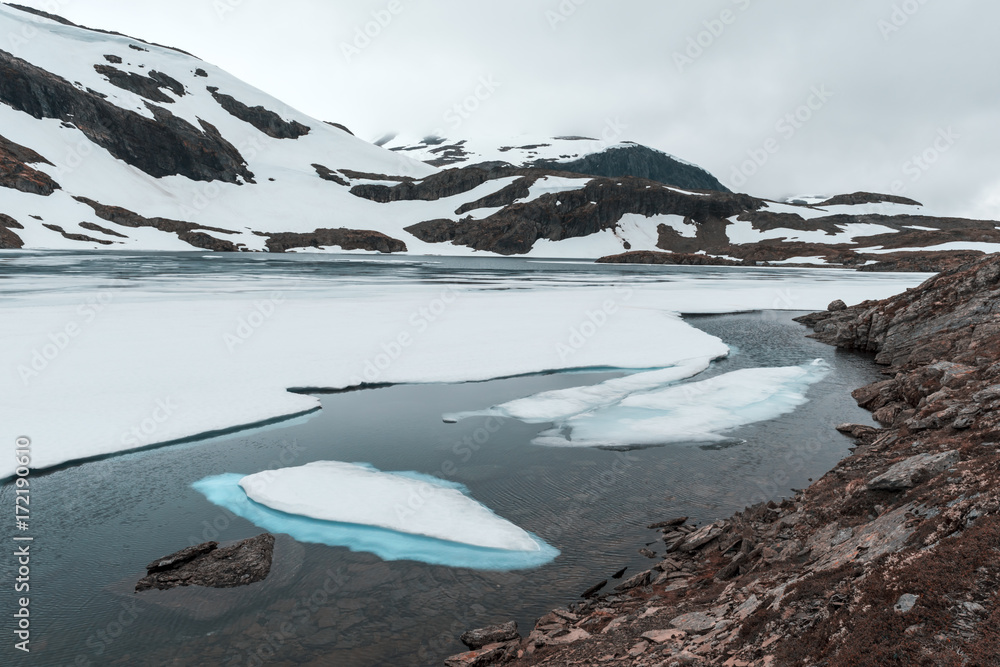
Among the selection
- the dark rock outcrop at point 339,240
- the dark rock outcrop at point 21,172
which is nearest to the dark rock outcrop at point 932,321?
the dark rock outcrop at point 339,240

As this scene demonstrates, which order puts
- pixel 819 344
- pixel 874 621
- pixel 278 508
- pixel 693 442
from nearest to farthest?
pixel 874 621, pixel 278 508, pixel 693 442, pixel 819 344

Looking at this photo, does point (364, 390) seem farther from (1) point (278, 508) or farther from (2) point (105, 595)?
(2) point (105, 595)

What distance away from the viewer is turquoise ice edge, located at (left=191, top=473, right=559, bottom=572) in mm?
8391

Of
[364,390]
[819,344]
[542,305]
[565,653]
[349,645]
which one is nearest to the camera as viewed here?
[565,653]

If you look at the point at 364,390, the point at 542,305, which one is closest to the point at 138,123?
the point at 542,305

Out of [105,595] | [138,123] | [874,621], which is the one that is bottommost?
[105,595]

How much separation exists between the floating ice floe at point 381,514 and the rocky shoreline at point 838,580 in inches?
73.0

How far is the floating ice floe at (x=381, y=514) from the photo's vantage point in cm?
864

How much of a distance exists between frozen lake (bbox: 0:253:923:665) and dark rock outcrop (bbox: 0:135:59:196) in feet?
348

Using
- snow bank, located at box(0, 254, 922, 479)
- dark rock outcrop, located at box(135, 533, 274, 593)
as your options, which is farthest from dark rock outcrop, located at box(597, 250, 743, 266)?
dark rock outcrop, located at box(135, 533, 274, 593)

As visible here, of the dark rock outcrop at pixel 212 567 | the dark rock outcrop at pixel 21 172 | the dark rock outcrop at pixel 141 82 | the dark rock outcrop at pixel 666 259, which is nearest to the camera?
the dark rock outcrop at pixel 212 567

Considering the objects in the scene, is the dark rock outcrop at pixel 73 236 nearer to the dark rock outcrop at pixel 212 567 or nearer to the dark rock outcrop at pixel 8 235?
the dark rock outcrop at pixel 8 235

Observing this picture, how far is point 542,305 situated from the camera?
37.4 m

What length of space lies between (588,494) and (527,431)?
373cm
